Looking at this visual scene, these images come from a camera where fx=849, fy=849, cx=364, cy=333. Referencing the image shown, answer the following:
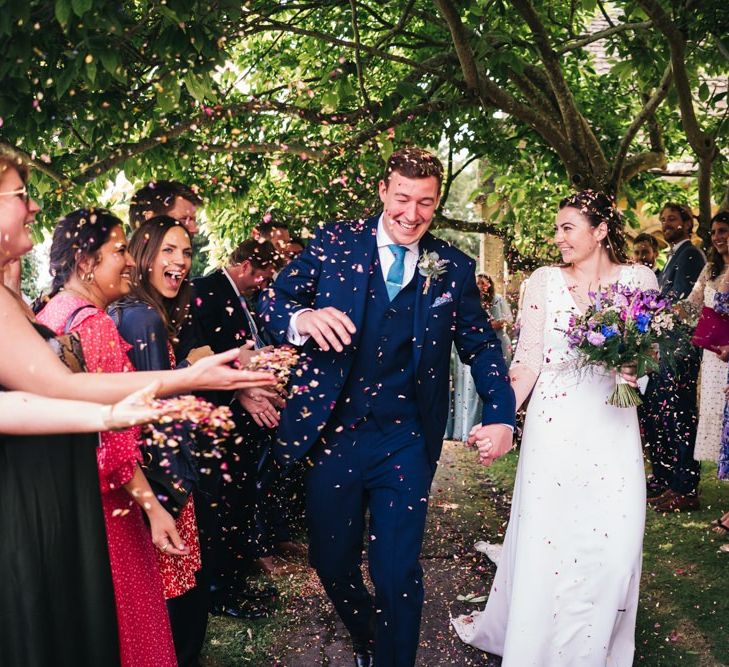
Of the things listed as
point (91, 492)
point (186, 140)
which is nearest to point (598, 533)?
point (91, 492)

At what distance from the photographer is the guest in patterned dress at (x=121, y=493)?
3043mm

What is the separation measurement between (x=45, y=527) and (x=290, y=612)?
3.24 meters

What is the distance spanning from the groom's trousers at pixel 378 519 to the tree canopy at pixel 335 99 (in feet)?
7.06

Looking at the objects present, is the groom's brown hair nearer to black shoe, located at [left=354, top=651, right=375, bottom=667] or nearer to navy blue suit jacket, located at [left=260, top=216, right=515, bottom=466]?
navy blue suit jacket, located at [left=260, top=216, right=515, bottom=466]

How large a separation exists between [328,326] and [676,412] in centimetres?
565

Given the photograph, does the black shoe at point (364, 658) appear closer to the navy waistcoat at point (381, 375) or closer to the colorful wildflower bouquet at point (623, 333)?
the navy waistcoat at point (381, 375)

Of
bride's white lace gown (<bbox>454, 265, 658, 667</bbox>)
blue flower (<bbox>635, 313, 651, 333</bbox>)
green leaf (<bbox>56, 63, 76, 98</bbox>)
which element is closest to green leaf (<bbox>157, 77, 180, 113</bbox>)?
green leaf (<bbox>56, 63, 76, 98</bbox>)

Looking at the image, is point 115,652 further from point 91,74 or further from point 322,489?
point 91,74

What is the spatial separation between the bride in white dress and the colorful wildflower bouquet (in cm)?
10

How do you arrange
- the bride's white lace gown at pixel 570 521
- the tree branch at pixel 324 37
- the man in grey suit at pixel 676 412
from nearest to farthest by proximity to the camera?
the bride's white lace gown at pixel 570 521
the tree branch at pixel 324 37
the man in grey suit at pixel 676 412

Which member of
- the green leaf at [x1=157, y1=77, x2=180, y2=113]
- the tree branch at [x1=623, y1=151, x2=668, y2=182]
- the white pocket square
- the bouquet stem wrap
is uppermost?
the tree branch at [x1=623, y1=151, x2=668, y2=182]

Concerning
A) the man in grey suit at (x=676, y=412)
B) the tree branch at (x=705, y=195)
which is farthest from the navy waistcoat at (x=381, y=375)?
the tree branch at (x=705, y=195)

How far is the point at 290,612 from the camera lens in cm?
535

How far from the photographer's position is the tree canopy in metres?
4.52
